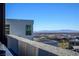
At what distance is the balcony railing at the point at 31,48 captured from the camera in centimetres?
418

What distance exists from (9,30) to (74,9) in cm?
103

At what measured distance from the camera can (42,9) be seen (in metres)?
4.17

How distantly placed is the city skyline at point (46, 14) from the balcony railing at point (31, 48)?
253 millimetres

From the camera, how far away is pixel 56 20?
418cm

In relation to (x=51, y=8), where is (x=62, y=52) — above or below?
below

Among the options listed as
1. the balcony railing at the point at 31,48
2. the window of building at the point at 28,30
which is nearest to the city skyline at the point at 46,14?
the window of building at the point at 28,30

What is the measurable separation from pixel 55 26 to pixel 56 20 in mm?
93

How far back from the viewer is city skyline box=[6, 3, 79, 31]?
417 cm

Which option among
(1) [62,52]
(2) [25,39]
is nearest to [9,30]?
(2) [25,39]

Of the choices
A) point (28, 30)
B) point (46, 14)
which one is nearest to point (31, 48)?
point (28, 30)

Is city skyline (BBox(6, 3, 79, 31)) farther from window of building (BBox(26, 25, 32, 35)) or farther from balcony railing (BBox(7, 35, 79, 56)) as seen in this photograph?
balcony railing (BBox(7, 35, 79, 56))

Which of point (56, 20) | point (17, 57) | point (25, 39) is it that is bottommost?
point (17, 57)

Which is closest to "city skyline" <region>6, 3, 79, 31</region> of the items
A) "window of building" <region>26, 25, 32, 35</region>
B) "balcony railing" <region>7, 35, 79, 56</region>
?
"window of building" <region>26, 25, 32, 35</region>

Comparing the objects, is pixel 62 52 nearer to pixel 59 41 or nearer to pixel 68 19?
pixel 59 41
